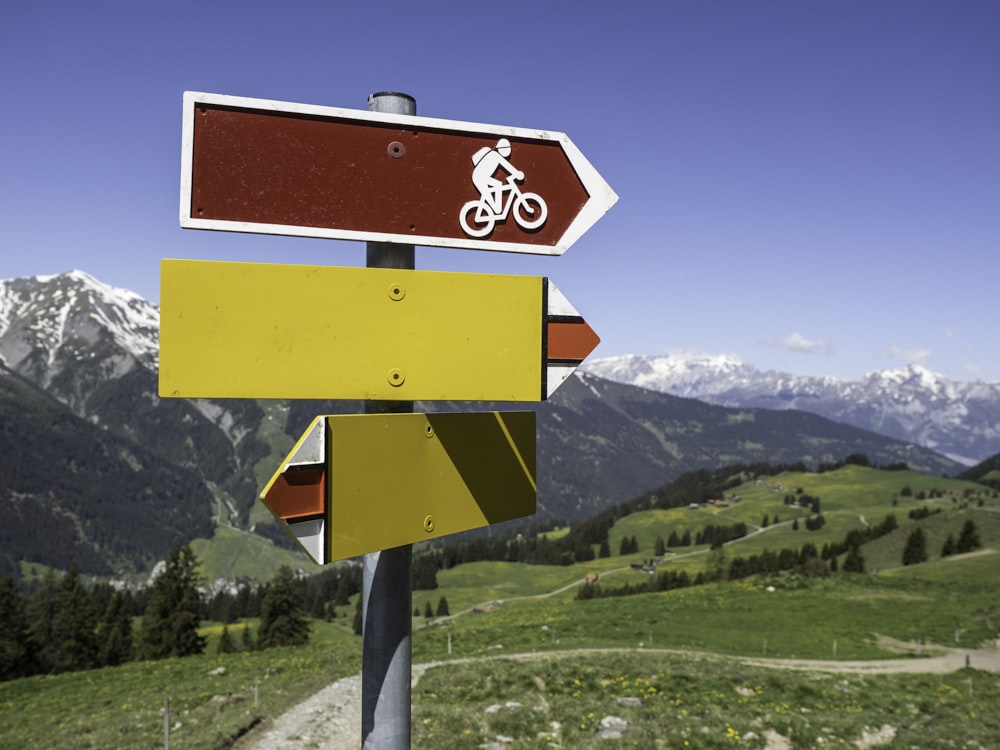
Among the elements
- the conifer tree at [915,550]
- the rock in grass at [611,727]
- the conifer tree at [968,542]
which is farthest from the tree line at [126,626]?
the conifer tree at [968,542]

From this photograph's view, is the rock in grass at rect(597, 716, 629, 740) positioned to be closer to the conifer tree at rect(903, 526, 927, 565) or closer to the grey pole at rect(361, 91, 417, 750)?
the grey pole at rect(361, 91, 417, 750)

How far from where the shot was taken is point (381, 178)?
→ 3084 millimetres

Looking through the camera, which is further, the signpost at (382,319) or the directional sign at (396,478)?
the signpost at (382,319)

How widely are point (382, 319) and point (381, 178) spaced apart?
0.77m

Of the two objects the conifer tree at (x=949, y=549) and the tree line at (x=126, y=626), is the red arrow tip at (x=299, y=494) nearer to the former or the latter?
the tree line at (x=126, y=626)

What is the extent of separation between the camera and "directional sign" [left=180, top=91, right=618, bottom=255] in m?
2.87

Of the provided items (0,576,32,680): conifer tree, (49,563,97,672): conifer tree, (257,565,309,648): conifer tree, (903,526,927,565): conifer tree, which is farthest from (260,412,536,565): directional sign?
(903,526,927,565): conifer tree

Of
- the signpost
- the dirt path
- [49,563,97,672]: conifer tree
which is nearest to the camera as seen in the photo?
the signpost

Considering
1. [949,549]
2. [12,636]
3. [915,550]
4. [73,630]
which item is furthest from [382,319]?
[915,550]

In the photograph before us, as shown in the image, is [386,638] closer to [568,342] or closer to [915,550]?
[568,342]

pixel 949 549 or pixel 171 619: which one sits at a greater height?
pixel 949 549

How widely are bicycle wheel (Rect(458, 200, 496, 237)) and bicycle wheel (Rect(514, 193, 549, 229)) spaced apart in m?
0.15

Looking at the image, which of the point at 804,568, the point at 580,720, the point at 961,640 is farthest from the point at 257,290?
the point at 804,568

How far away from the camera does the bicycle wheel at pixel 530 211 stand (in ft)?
10.8
